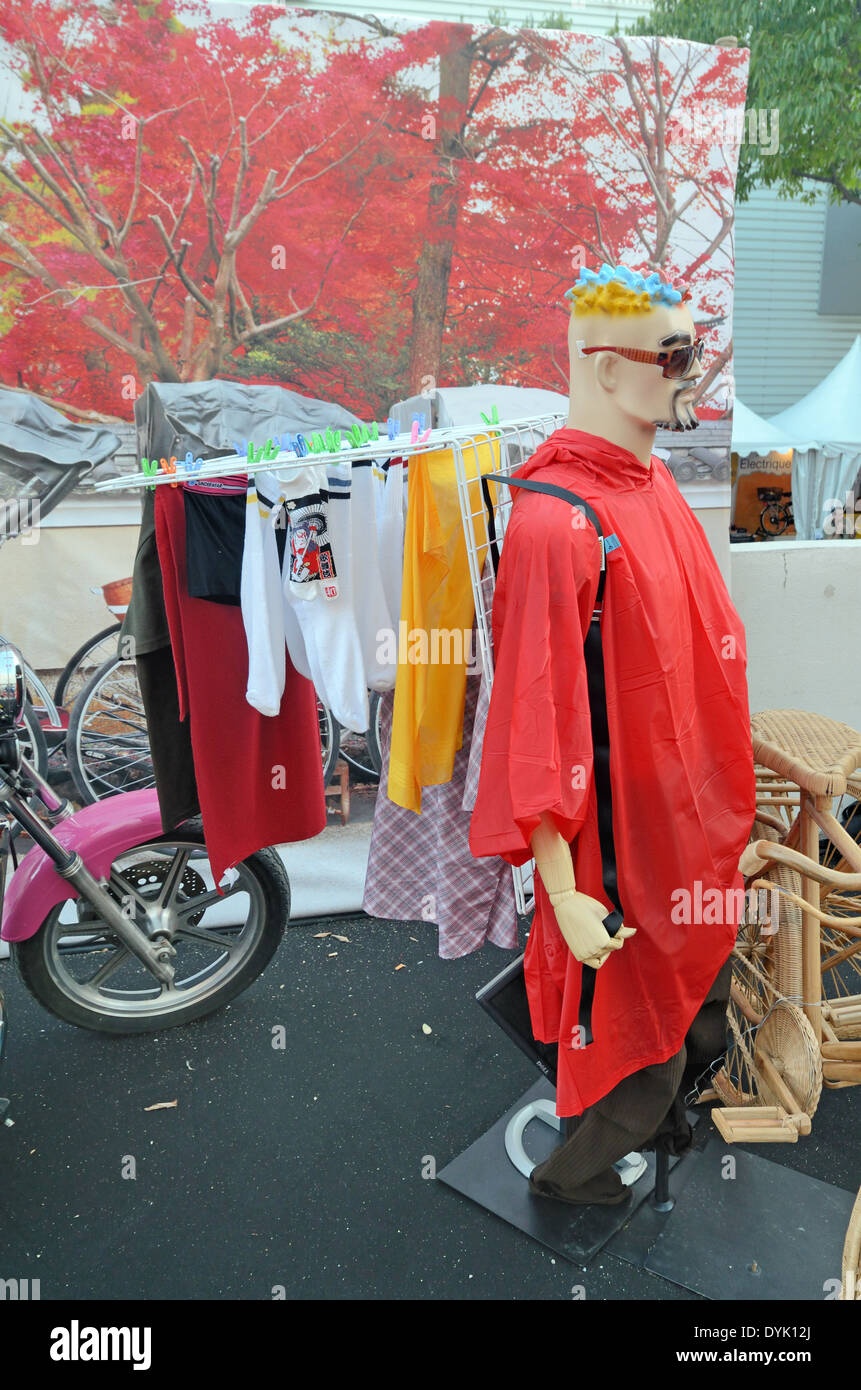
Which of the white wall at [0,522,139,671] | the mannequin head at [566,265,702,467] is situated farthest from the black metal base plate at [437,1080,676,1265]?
the white wall at [0,522,139,671]

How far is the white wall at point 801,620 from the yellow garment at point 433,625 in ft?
7.41

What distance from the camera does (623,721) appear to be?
5.89ft

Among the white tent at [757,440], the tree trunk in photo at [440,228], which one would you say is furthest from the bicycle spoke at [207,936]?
the white tent at [757,440]

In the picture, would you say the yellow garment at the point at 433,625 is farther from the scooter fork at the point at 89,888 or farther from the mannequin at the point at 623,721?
the scooter fork at the point at 89,888

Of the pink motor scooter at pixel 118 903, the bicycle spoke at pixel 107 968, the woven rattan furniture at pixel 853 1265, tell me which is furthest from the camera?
the bicycle spoke at pixel 107 968

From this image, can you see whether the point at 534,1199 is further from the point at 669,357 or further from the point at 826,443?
the point at 826,443

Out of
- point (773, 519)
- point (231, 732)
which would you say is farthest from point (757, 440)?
point (231, 732)

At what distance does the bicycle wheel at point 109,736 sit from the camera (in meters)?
3.64

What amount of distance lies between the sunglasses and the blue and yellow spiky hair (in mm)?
70

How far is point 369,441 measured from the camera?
2.12 metres

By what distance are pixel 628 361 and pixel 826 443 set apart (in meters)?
7.40

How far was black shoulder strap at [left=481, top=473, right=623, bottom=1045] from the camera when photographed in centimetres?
173

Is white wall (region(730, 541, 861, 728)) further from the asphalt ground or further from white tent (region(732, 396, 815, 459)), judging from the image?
white tent (region(732, 396, 815, 459))

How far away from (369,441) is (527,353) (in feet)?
5.74
